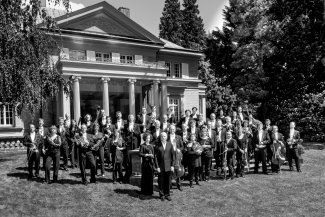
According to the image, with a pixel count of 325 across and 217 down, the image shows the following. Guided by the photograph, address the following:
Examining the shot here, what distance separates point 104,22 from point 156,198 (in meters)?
20.9

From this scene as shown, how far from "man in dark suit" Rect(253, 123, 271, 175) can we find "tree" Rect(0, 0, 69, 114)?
338 inches

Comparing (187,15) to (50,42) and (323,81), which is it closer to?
(323,81)

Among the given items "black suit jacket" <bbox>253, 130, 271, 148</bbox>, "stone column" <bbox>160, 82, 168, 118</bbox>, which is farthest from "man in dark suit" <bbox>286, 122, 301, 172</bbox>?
"stone column" <bbox>160, 82, 168, 118</bbox>

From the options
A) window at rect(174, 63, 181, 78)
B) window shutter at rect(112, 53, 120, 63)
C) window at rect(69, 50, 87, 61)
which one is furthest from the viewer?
window at rect(174, 63, 181, 78)

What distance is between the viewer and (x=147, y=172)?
1270 cm

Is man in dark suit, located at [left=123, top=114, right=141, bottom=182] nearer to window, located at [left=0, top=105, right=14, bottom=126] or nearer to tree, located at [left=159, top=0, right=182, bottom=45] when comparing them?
window, located at [left=0, top=105, right=14, bottom=126]

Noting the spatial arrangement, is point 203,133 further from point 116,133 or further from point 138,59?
point 138,59

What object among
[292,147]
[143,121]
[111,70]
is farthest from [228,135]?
[111,70]

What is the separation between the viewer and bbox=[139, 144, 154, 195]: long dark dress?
1266 centimetres

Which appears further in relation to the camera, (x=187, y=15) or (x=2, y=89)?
(x=187, y=15)

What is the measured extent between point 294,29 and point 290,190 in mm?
17831

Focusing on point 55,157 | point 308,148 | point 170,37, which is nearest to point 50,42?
point 55,157

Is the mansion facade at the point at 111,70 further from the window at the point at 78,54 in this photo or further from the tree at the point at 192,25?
the tree at the point at 192,25

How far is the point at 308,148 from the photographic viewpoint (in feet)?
75.5
